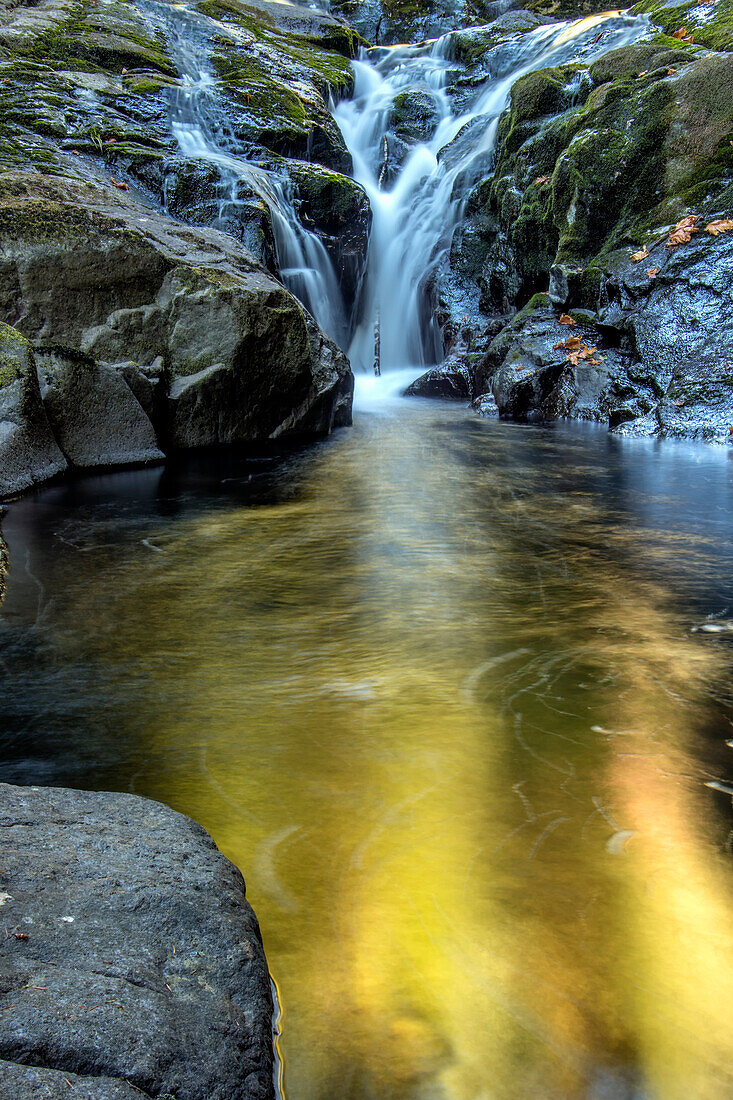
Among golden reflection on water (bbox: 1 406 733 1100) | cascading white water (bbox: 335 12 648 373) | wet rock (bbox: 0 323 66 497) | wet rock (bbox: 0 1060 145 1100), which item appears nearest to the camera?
wet rock (bbox: 0 1060 145 1100)

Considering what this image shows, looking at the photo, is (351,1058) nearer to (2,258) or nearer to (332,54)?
(2,258)

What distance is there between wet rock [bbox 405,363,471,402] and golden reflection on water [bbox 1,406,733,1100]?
932 cm

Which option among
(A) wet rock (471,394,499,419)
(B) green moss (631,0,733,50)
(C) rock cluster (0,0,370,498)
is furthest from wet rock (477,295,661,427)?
(B) green moss (631,0,733,50)

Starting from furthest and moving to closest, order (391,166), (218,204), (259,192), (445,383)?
(391,166)
(445,383)
(259,192)
(218,204)

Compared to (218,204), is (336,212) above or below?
above

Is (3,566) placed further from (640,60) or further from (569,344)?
(640,60)

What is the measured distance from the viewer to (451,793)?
2115mm

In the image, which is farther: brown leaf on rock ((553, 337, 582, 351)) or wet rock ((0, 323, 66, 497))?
brown leaf on rock ((553, 337, 582, 351))

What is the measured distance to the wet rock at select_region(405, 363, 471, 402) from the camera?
13.4 meters

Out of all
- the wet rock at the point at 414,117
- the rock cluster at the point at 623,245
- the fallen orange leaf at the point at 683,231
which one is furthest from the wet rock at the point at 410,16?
the fallen orange leaf at the point at 683,231

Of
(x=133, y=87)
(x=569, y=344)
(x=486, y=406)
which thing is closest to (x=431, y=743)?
(x=569, y=344)

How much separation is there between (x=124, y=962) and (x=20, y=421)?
5.62 metres

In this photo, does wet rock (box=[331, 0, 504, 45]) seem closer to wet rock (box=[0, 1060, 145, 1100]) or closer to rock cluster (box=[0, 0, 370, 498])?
rock cluster (box=[0, 0, 370, 498])

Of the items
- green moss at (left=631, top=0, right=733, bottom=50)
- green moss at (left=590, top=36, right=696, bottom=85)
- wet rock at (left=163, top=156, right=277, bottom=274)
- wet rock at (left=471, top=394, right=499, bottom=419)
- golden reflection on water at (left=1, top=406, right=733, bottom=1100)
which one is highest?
green moss at (left=631, top=0, right=733, bottom=50)
